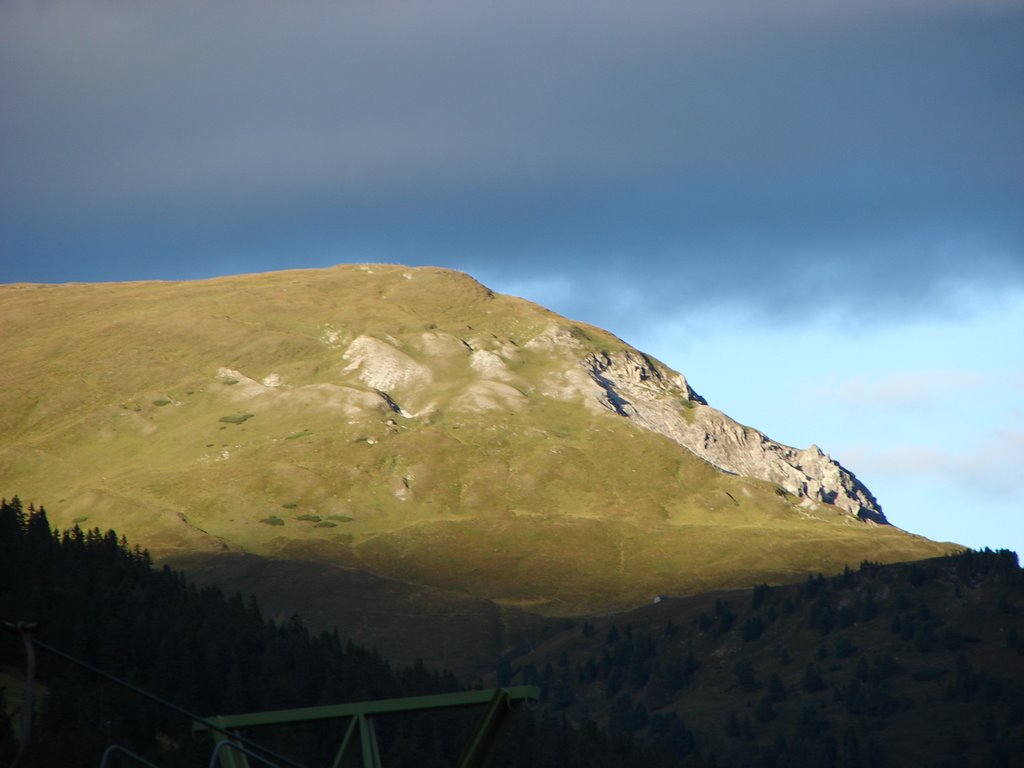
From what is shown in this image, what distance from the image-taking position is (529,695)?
26984 millimetres

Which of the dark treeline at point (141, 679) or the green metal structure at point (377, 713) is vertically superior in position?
the green metal structure at point (377, 713)

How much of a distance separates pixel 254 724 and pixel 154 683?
158470 mm

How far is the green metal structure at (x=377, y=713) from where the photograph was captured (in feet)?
89.9

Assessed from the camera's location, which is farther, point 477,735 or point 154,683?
point 154,683

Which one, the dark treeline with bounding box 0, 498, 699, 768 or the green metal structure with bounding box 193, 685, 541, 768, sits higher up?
the green metal structure with bounding box 193, 685, 541, 768

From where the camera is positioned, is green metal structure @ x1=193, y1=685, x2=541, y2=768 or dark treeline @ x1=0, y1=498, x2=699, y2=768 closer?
green metal structure @ x1=193, y1=685, x2=541, y2=768

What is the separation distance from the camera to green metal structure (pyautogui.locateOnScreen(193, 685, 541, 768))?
89.9 ft

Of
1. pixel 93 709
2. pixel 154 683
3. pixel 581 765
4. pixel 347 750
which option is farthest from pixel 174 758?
pixel 347 750

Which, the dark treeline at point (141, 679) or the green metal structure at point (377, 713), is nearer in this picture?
the green metal structure at point (377, 713)

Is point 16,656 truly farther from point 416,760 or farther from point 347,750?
point 347,750

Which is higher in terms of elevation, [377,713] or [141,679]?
[377,713]

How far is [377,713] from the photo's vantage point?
30500 mm

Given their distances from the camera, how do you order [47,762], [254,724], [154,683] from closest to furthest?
[254,724], [47,762], [154,683]

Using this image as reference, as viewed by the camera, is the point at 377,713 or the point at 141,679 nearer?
the point at 377,713
